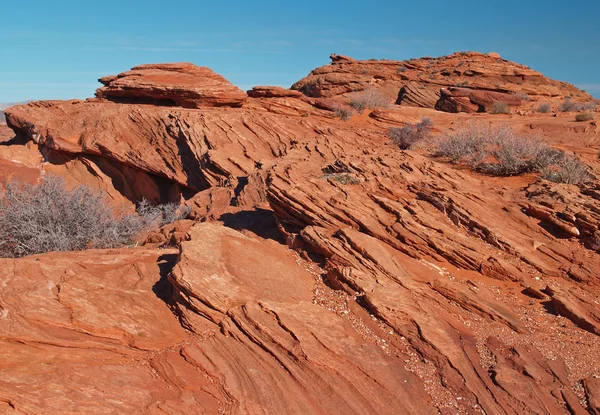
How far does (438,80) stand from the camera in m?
34.1

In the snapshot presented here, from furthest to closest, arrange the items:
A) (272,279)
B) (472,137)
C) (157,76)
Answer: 1. (157,76)
2. (472,137)
3. (272,279)

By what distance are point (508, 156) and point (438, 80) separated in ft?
82.1

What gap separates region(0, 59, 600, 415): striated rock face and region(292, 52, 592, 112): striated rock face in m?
20.3

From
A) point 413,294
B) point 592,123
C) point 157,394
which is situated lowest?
point 157,394

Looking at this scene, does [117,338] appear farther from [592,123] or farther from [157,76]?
[592,123]

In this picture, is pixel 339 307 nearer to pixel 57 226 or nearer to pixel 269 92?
pixel 57 226

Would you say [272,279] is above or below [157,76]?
below

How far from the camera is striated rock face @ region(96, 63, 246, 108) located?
63.0ft

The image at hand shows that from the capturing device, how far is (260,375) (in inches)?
199

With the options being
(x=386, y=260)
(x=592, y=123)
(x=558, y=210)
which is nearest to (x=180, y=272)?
(x=386, y=260)

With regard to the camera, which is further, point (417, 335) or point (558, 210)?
point (558, 210)

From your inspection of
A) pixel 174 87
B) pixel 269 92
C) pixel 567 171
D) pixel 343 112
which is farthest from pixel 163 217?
pixel 567 171

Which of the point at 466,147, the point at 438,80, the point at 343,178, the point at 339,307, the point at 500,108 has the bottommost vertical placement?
the point at 339,307

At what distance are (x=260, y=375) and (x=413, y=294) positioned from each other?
2.39 m
